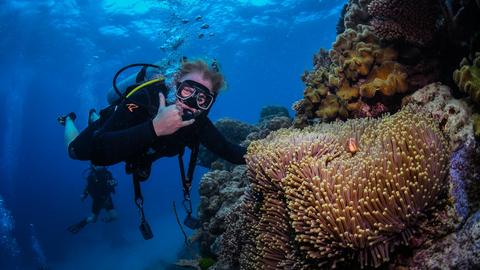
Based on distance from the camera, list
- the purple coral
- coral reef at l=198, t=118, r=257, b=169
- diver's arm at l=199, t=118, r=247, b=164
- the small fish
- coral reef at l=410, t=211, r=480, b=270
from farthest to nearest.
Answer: coral reef at l=198, t=118, r=257, b=169
diver's arm at l=199, t=118, r=247, b=164
the purple coral
the small fish
coral reef at l=410, t=211, r=480, b=270

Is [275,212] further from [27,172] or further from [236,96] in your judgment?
[27,172]

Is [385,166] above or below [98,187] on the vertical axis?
below

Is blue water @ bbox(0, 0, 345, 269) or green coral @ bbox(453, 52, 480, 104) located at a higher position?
blue water @ bbox(0, 0, 345, 269)

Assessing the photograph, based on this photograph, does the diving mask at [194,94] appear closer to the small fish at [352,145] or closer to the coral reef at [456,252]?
the small fish at [352,145]

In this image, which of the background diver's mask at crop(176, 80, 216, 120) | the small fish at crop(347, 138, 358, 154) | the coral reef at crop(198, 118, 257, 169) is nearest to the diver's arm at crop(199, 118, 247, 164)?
the background diver's mask at crop(176, 80, 216, 120)

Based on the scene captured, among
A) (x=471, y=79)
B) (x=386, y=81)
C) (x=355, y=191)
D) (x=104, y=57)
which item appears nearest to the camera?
(x=355, y=191)

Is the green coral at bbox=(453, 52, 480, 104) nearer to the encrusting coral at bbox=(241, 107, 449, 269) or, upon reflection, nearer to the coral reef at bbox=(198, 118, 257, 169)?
the encrusting coral at bbox=(241, 107, 449, 269)

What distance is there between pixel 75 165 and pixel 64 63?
237ft

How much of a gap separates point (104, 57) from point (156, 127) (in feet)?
119

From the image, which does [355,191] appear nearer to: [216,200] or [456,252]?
[456,252]

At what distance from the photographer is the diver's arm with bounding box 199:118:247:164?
550cm

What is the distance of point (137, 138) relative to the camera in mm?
4199

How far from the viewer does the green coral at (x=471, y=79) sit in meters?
2.93

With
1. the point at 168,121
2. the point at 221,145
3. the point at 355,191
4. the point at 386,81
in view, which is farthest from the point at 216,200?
the point at 355,191
